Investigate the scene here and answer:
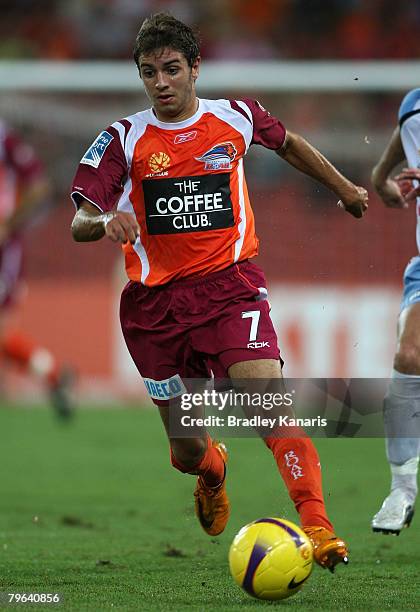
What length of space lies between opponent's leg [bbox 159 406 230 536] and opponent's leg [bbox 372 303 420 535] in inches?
28.9

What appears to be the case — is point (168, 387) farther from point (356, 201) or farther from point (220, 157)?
point (356, 201)

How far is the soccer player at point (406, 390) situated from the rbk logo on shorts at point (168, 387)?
1036mm

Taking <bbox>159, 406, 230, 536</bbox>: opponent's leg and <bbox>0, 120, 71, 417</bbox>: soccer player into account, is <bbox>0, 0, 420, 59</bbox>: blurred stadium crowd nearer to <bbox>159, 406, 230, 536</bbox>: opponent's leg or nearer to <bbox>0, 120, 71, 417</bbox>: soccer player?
<bbox>0, 120, 71, 417</bbox>: soccer player

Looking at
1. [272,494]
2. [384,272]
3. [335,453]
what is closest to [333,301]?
[384,272]

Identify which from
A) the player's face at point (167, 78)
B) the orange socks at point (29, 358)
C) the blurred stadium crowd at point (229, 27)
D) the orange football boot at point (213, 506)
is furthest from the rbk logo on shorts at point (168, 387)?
the blurred stadium crowd at point (229, 27)

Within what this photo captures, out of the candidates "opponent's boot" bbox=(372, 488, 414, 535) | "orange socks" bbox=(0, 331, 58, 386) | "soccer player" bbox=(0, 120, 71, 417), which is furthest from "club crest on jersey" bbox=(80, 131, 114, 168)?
"orange socks" bbox=(0, 331, 58, 386)

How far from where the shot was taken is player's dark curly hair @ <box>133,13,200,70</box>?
4773 mm

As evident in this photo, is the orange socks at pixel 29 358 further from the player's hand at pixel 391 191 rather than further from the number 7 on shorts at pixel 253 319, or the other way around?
the number 7 on shorts at pixel 253 319

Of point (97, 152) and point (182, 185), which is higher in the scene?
point (97, 152)

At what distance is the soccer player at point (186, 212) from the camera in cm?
479

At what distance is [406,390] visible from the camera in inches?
217

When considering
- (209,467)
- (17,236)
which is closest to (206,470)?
(209,467)

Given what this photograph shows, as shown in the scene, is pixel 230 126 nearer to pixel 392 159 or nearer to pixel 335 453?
pixel 392 159

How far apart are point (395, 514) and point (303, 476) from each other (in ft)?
2.82
